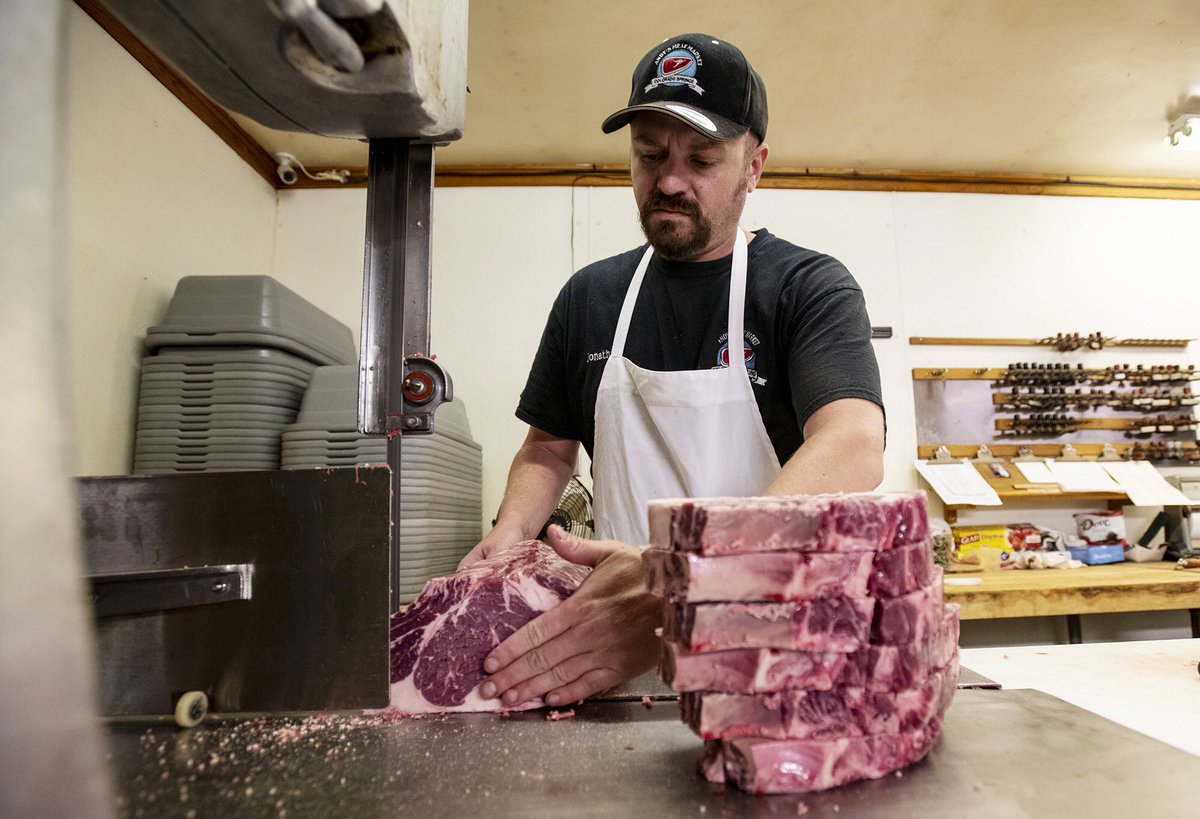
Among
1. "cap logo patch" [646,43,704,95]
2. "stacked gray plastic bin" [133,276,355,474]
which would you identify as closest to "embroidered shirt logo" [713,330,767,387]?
"cap logo patch" [646,43,704,95]

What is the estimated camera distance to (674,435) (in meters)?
2.15

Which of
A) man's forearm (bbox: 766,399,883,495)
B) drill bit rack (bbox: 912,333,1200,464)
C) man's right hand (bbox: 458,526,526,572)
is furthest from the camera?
drill bit rack (bbox: 912,333,1200,464)

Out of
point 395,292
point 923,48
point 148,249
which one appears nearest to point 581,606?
point 395,292

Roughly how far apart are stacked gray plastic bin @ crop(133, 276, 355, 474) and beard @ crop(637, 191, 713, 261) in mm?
1968

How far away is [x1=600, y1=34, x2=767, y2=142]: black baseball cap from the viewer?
6.35 ft

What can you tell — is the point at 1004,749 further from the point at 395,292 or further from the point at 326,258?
the point at 326,258

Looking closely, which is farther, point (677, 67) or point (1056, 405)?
point (1056, 405)

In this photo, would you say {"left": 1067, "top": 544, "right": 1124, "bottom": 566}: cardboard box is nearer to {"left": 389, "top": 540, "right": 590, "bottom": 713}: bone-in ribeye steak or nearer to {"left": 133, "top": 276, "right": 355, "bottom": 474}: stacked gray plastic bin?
{"left": 389, "top": 540, "right": 590, "bottom": 713}: bone-in ribeye steak

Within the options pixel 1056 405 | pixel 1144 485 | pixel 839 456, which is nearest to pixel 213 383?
pixel 839 456

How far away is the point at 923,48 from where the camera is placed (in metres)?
3.52

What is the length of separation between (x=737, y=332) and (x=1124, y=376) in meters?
4.18

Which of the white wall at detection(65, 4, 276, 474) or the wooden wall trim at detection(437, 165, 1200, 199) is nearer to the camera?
the white wall at detection(65, 4, 276, 474)

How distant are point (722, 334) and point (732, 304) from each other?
0.10 metres

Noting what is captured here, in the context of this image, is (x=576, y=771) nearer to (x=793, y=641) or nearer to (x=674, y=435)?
(x=793, y=641)
